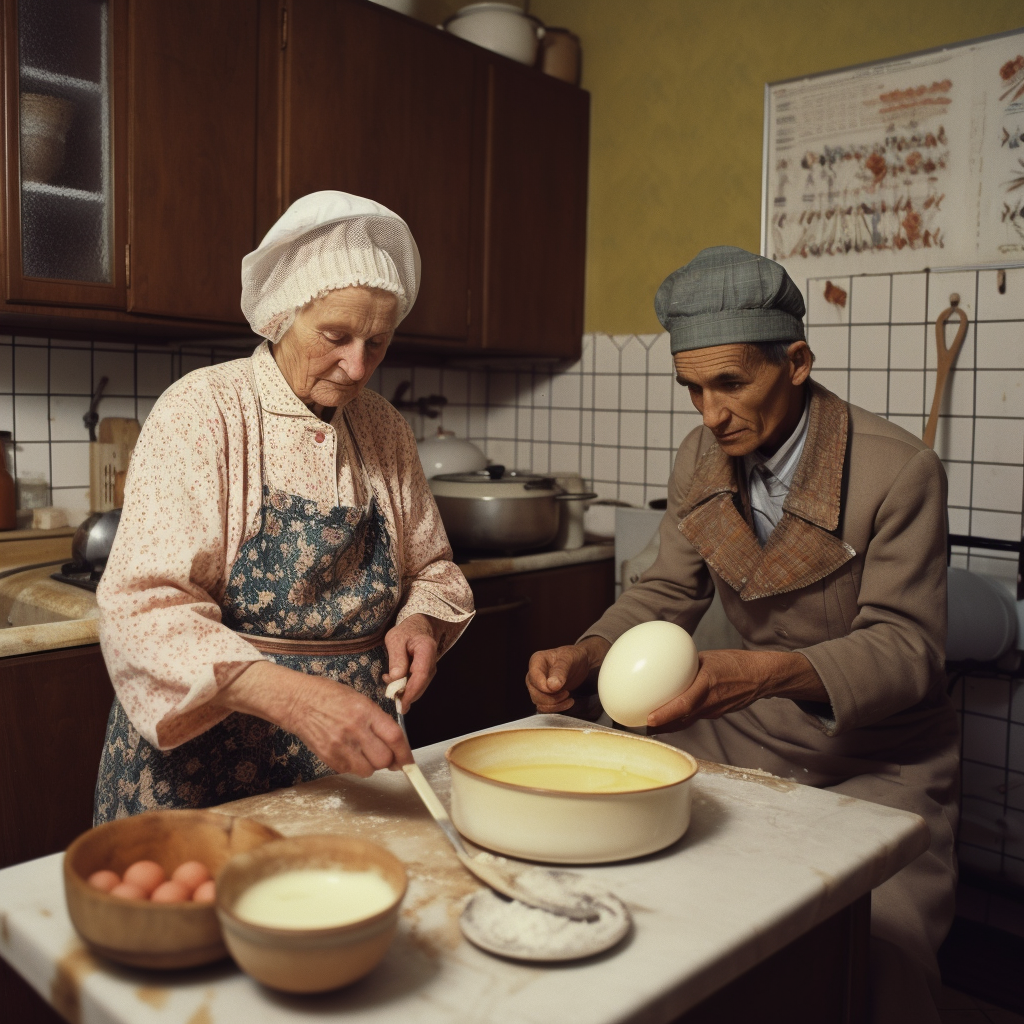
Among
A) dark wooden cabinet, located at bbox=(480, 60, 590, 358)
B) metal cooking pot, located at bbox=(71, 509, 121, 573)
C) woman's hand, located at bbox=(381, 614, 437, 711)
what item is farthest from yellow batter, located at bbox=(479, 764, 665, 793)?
dark wooden cabinet, located at bbox=(480, 60, 590, 358)

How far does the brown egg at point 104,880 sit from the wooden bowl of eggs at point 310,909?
0.10 metres

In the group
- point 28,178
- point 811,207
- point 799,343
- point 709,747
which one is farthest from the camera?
point 811,207

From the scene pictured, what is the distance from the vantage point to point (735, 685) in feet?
4.25

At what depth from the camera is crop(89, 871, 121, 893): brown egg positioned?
0.77 metres

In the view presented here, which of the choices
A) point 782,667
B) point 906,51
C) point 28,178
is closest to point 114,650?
point 782,667

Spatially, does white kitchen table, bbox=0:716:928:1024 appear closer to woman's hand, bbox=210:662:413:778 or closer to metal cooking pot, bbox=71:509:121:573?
woman's hand, bbox=210:662:413:778

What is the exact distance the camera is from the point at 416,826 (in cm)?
106

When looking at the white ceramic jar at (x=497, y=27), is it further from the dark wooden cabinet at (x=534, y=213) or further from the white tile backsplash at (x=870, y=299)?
the white tile backsplash at (x=870, y=299)

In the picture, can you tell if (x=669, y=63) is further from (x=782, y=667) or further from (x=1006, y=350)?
(x=782, y=667)

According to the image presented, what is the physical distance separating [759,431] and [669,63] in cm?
193

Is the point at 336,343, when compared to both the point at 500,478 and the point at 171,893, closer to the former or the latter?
the point at 171,893

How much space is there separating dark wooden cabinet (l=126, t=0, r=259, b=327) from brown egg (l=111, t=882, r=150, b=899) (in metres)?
1.75

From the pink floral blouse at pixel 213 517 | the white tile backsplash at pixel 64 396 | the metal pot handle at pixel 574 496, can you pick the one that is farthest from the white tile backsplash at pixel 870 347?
the white tile backsplash at pixel 64 396

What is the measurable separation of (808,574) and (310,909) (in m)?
1.01
